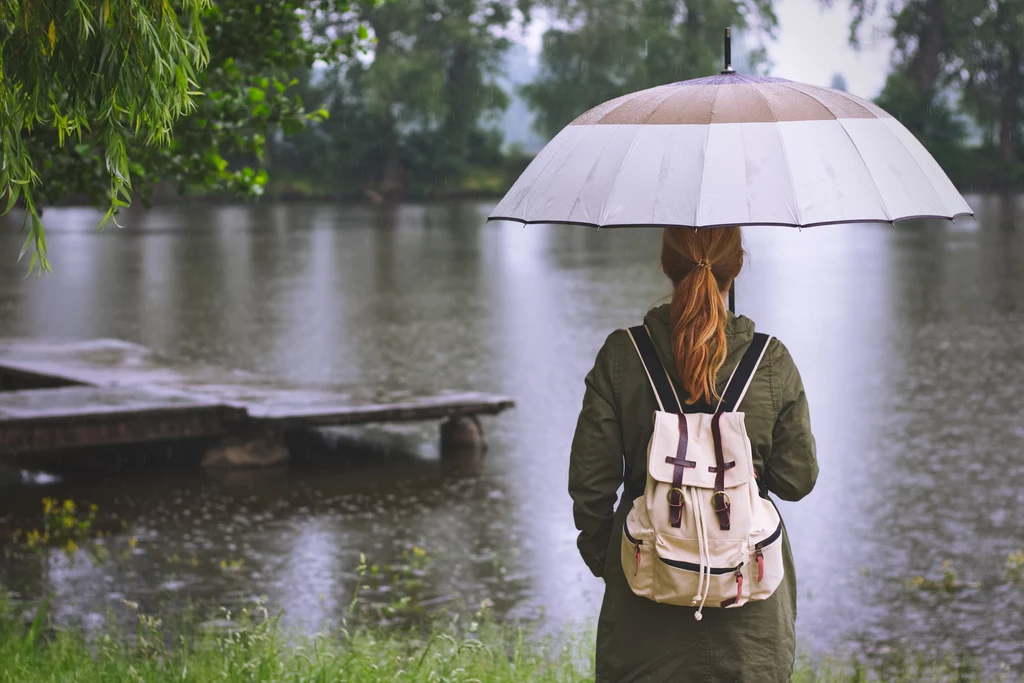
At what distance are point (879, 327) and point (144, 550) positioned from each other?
1197cm

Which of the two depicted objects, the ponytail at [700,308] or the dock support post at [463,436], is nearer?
the ponytail at [700,308]

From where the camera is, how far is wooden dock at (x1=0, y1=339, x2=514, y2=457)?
32.3 ft

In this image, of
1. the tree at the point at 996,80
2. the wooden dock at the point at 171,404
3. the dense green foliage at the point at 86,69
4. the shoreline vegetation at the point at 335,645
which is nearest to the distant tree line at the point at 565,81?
the tree at the point at 996,80

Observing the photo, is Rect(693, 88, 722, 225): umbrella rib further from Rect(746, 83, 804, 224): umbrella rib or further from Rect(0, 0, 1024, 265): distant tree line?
Rect(0, 0, 1024, 265): distant tree line

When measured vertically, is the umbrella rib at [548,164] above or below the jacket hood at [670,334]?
above

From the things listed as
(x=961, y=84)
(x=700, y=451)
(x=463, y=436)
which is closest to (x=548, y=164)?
→ (x=700, y=451)

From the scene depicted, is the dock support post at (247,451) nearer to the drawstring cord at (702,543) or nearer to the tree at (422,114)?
the drawstring cord at (702,543)

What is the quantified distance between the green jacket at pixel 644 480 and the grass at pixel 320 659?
131cm

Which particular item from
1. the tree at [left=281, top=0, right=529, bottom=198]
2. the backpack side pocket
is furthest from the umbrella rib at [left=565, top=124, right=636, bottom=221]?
the tree at [left=281, top=0, right=529, bottom=198]

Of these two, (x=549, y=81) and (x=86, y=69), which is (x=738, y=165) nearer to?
(x=86, y=69)

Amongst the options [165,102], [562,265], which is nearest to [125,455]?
[165,102]

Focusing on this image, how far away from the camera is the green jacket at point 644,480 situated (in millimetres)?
3258

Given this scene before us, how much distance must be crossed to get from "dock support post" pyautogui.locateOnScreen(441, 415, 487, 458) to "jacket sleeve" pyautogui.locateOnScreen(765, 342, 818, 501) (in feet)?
25.8

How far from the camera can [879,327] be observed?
18.2 m
